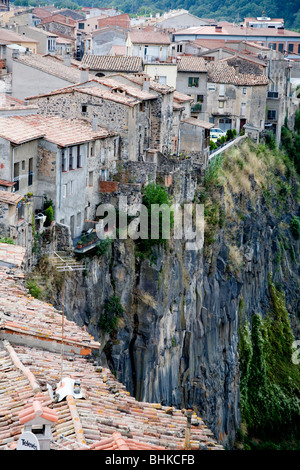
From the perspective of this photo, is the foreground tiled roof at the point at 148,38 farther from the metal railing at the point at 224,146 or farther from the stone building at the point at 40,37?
the stone building at the point at 40,37

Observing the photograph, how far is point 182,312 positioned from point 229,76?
112ft

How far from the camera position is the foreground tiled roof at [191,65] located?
2522 inches

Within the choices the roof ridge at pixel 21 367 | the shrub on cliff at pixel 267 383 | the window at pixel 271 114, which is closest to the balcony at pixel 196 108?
the window at pixel 271 114

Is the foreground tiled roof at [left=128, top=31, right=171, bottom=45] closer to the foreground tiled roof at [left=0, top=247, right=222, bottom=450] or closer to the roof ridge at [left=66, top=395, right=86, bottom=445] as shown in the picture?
the foreground tiled roof at [left=0, top=247, right=222, bottom=450]

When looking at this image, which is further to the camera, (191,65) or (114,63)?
(191,65)

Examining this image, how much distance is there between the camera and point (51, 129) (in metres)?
33.2

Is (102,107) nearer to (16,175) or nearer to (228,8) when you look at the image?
(16,175)

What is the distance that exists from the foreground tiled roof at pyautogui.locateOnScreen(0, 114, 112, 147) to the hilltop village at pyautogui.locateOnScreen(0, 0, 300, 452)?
11cm

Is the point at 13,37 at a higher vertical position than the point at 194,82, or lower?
higher

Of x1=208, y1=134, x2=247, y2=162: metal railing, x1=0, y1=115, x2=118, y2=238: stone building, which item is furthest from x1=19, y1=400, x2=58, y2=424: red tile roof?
x1=208, y1=134, x2=247, y2=162: metal railing

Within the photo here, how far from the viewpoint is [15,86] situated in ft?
142

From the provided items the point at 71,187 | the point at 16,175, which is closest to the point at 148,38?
the point at 71,187

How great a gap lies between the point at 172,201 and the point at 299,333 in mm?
25443
